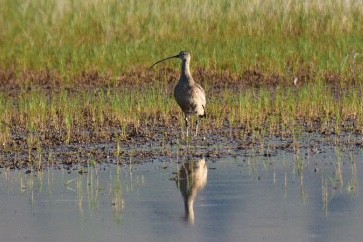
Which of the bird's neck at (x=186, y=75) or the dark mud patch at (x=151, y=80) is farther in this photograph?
the dark mud patch at (x=151, y=80)

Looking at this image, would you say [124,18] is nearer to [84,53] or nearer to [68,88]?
[84,53]

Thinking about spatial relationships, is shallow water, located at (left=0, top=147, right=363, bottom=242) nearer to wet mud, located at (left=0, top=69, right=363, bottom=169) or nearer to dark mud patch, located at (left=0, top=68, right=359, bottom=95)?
wet mud, located at (left=0, top=69, right=363, bottom=169)

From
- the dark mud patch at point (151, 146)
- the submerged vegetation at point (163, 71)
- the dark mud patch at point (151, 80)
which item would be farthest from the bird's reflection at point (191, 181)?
the dark mud patch at point (151, 80)

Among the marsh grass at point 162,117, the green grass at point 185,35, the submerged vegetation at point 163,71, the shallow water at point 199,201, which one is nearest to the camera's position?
the shallow water at point 199,201

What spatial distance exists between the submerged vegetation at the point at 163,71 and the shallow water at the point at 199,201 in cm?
124

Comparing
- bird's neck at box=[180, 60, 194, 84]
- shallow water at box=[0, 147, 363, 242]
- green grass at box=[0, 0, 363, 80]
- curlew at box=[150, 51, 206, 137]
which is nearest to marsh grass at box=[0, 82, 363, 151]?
curlew at box=[150, 51, 206, 137]

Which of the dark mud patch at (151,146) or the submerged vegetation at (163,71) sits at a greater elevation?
the submerged vegetation at (163,71)

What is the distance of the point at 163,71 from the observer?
1941 cm

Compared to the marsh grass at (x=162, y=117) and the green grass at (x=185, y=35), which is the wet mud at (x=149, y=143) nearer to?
the marsh grass at (x=162, y=117)

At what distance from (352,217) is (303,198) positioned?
89cm

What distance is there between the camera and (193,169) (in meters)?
11.7

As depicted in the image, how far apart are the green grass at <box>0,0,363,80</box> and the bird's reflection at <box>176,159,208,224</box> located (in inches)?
283

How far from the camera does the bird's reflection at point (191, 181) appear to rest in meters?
9.94

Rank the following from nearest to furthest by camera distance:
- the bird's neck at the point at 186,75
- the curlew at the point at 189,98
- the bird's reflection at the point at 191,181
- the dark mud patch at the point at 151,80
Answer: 1. the bird's reflection at the point at 191,181
2. the curlew at the point at 189,98
3. the bird's neck at the point at 186,75
4. the dark mud patch at the point at 151,80
